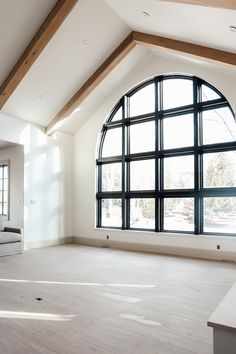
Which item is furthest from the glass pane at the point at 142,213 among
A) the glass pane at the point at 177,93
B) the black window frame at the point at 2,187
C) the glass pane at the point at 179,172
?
the black window frame at the point at 2,187

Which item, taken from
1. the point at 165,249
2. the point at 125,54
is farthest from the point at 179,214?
the point at 125,54

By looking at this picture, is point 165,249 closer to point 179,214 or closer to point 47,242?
point 179,214

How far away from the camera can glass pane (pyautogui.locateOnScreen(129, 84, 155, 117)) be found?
6.92m

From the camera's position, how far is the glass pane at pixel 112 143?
741 cm

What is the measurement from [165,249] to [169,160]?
2118 mm

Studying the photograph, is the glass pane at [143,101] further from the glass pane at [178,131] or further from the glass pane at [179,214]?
the glass pane at [179,214]

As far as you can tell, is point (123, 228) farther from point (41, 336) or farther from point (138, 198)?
point (41, 336)

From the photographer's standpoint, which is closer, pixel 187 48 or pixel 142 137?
pixel 187 48

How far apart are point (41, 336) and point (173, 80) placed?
6.03m

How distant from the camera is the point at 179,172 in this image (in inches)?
251

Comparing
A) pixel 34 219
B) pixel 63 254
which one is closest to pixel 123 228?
pixel 63 254

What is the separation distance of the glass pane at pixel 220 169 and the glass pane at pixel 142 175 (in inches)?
53.0

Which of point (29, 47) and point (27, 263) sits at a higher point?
point (29, 47)

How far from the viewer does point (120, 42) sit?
5.89 m
